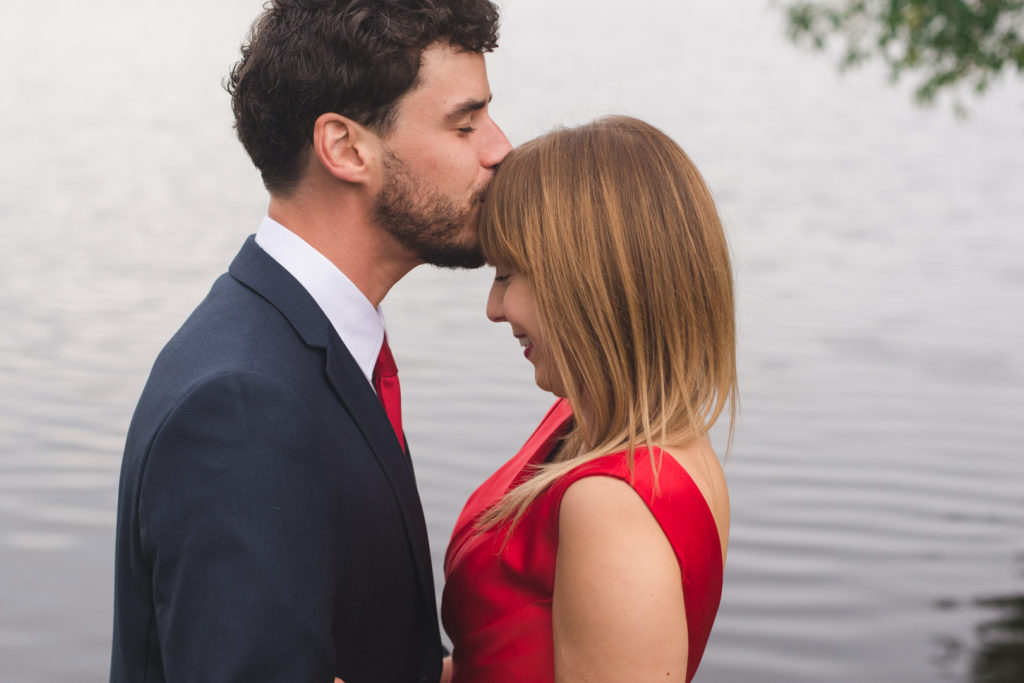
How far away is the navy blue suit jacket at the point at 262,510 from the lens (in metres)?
1.85

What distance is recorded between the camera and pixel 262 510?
1870 millimetres

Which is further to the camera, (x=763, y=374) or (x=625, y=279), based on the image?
(x=763, y=374)

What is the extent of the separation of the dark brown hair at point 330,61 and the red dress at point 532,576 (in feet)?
2.93

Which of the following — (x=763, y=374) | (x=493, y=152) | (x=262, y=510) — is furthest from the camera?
(x=763, y=374)

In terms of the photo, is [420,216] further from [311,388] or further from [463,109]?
[311,388]

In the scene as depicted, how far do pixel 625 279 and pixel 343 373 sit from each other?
59 cm

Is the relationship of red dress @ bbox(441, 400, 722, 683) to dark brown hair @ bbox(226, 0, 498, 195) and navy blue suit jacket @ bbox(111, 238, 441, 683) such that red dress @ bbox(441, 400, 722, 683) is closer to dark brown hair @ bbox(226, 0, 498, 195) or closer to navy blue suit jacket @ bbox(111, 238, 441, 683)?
navy blue suit jacket @ bbox(111, 238, 441, 683)

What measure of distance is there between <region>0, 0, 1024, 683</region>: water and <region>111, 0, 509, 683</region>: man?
0.43m

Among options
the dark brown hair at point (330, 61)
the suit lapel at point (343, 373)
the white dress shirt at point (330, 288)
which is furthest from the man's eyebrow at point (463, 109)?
the suit lapel at point (343, 373)

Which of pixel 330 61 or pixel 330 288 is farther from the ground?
pixel 330 61

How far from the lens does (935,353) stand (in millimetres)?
11352

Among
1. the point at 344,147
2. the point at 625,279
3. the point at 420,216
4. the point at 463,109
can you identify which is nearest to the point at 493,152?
the point at 463,109

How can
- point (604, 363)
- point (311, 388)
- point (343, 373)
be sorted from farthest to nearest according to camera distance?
point (604, 363) < point (343, 373) < point (311, 388)

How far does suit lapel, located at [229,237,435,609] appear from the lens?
2.17m
